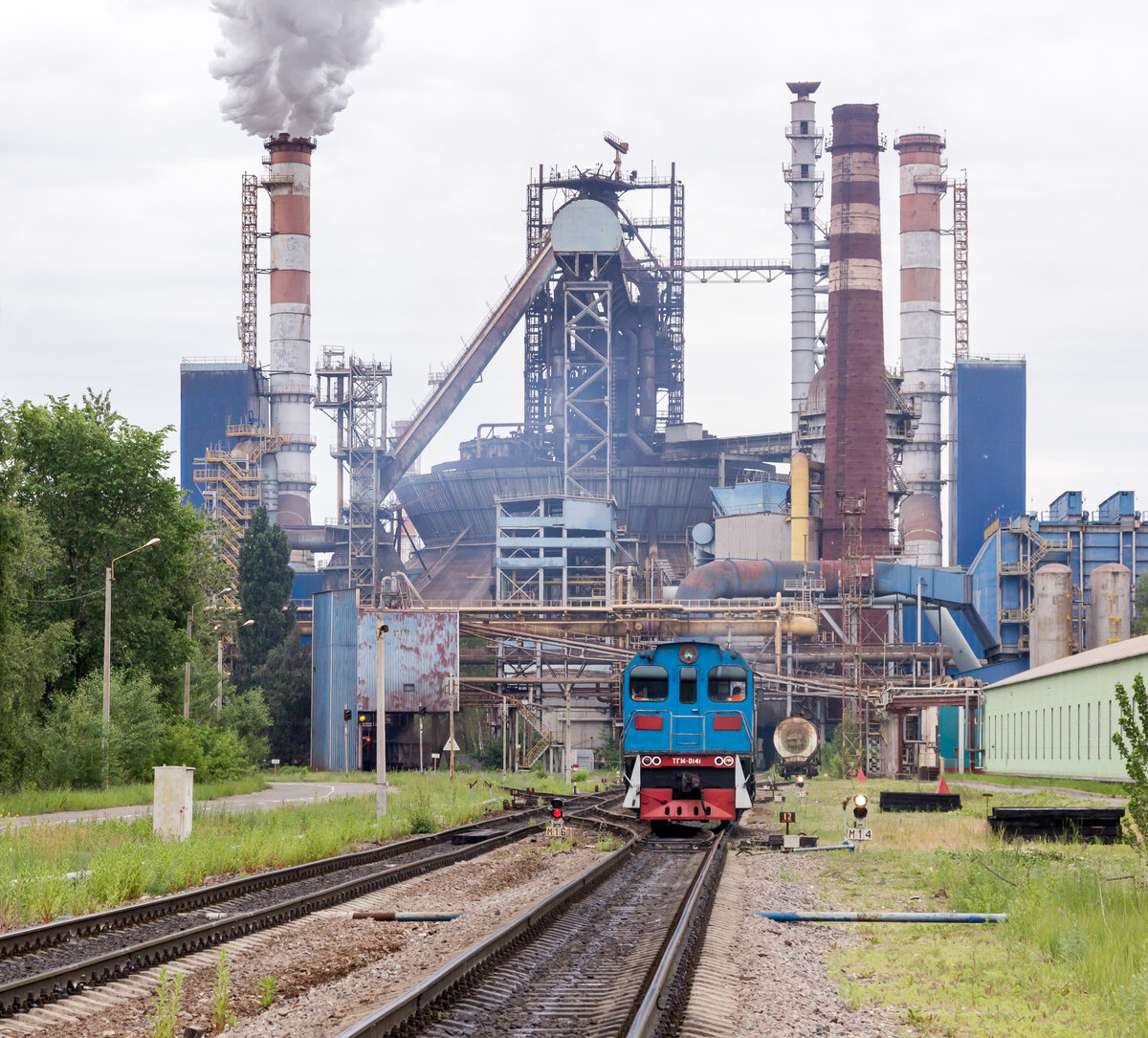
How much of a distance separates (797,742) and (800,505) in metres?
20.3

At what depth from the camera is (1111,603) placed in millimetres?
68125

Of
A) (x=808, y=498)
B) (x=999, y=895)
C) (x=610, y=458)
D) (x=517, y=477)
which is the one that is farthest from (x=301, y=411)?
(x=999, y=895)

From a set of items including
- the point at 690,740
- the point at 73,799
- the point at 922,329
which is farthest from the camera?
the point at 922,329

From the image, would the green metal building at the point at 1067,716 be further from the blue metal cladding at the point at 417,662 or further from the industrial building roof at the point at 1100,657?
the blue metal cladding at the point at 417,662

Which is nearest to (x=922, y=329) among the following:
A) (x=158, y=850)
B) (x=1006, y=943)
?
(x=158, y=850)

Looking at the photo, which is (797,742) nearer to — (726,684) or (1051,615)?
(1051,615)

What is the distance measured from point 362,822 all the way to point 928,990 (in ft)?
53.7

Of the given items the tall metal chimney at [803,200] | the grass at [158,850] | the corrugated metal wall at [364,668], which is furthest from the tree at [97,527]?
the tall metal chimney at [803,200]

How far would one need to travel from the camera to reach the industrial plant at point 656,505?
2611 inches

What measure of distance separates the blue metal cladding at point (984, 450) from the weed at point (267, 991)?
302 feet

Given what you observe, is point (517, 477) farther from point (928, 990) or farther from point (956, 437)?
point (928, 990)

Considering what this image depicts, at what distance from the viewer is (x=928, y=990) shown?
9789mm

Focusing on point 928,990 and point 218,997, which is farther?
point 928,990

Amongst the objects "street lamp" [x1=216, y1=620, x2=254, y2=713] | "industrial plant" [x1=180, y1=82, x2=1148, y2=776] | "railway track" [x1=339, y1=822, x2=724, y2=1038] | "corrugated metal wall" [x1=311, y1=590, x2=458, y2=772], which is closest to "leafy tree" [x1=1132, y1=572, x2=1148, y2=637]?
"industrial plant" [x1=180, y1=82, x2=1148, y2=776]
